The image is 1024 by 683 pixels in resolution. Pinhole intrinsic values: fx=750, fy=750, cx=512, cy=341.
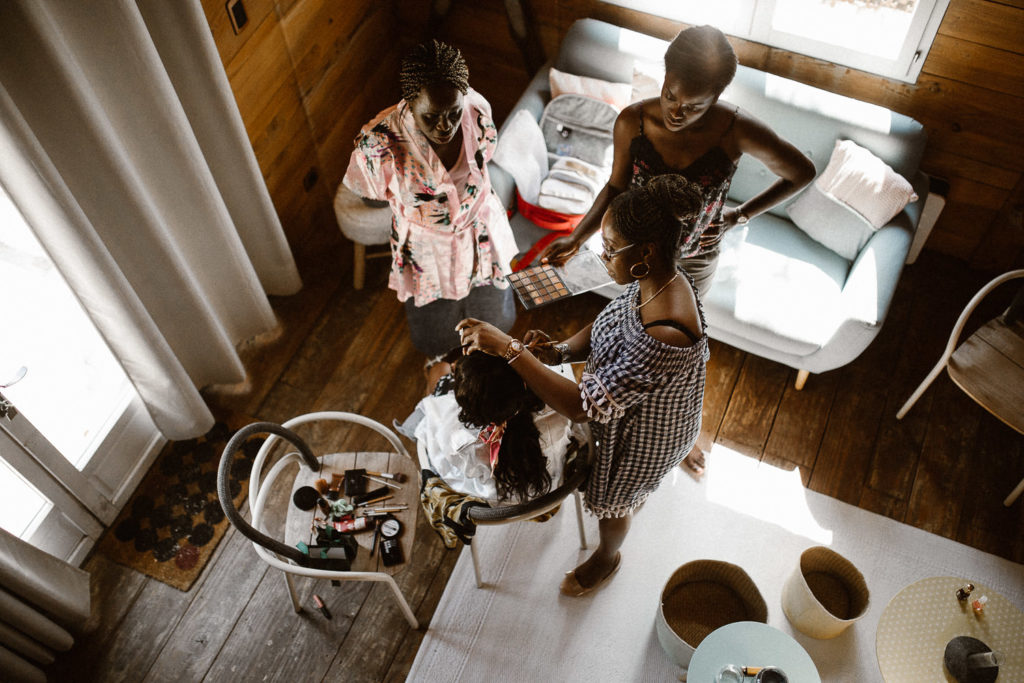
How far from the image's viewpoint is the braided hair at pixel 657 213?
164cm

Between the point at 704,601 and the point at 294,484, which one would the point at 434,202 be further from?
the point at 704,601

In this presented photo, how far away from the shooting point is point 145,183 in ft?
7.72

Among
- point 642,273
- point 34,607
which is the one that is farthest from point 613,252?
point 34,607

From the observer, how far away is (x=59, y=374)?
243cm

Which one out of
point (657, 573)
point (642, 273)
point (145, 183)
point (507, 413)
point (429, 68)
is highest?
point (429, 68)

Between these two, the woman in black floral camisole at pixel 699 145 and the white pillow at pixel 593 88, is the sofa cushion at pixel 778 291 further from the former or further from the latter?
the white pillow at pixel 593 88

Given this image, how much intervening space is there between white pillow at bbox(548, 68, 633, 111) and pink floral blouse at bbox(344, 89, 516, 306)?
2.50ft

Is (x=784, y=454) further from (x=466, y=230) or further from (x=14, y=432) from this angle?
(x=14, y=432)

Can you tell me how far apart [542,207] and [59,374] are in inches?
70.2

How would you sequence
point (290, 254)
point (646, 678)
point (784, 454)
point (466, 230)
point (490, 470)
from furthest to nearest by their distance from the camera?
1. point (290, 254)
2. point (784, 454)
3. point (466, 230)
4. point (646, 678)
5. point (490, 470)

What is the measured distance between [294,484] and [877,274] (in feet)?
6.82

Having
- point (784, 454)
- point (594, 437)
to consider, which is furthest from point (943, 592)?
point (594, 437)

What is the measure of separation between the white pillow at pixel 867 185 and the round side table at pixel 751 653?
5.14 feet

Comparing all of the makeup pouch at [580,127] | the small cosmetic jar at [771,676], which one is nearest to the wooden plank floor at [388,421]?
the makeup pouch at [580,127]
